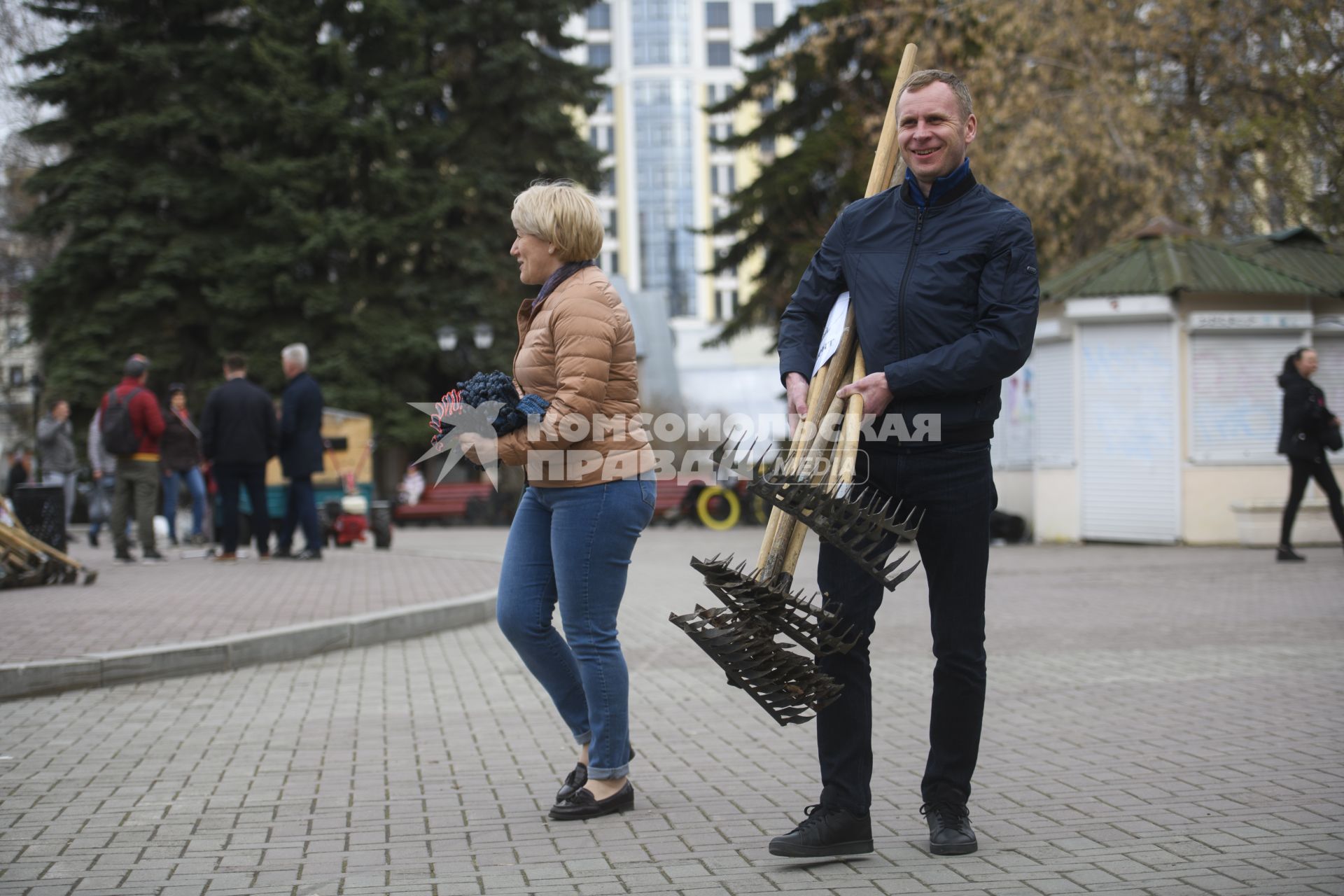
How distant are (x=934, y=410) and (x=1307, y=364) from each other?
11397 millimetres

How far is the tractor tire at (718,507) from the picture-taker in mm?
26234

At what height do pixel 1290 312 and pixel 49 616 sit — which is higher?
pixel 1290 312

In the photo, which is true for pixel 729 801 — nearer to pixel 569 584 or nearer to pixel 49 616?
pixel 569 584

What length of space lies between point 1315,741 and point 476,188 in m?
34.6

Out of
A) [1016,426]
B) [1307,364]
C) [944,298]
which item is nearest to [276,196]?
[1016,426]

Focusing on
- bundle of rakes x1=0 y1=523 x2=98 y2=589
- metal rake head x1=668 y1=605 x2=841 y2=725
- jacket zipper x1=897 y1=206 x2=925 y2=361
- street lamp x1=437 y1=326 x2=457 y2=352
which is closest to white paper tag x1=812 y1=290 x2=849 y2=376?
jacket zipper x1=897 y1=206 x2=925 y2=361

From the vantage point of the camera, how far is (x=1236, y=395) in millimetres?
17281

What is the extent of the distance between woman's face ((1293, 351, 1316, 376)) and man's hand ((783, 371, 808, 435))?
37.4 feet

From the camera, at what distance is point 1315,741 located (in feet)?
19.0

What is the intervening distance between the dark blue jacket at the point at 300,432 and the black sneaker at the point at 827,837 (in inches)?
439

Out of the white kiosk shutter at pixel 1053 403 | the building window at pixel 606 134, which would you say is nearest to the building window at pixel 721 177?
the building window at pixel 606 134

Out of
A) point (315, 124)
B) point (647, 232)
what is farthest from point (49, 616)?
point (647, 232)

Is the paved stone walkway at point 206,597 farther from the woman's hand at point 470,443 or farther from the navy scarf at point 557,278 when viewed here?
the navy scarf at point 557,278

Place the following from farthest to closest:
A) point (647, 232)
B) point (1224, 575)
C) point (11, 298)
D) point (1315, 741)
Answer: point (647, 232)
point (11, 298)
point (1224, 575)
point (1315, 741)
